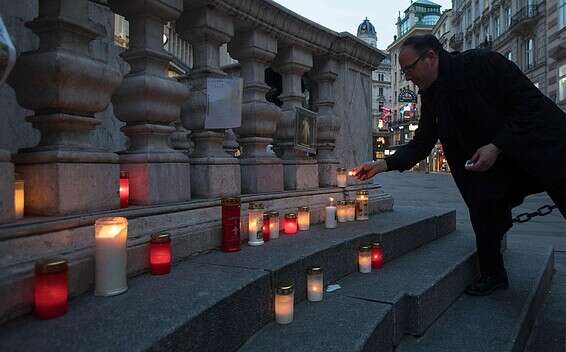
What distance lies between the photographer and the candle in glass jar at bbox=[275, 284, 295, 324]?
65.7 inches

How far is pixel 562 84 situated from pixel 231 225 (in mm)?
22426

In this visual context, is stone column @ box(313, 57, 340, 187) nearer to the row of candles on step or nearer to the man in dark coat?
the man in dark coat

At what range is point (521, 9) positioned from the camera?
75.2ft

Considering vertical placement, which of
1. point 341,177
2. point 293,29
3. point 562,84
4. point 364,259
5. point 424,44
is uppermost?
point 562,84

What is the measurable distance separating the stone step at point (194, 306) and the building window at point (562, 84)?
70.8 ft

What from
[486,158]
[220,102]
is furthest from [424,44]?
[220,102]

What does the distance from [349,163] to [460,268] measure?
5.59 ft

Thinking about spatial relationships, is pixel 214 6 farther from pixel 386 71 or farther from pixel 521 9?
pixel 386 71

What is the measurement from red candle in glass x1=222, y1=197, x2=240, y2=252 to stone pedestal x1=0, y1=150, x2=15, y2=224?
962 millimetres

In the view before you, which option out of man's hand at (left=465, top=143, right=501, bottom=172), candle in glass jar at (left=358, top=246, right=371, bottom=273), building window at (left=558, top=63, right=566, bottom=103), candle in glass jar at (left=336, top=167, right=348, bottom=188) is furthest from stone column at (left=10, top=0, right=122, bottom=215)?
building window at (left=558, top=63, right=566, bottom=103)

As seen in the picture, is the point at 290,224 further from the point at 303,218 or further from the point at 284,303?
the point at 284,303

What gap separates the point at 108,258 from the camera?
1520mm

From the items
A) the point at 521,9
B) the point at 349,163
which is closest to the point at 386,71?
the point at 521,9

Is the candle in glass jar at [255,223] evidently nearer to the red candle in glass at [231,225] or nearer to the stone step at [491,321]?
the red candle in glass at [231,225]
